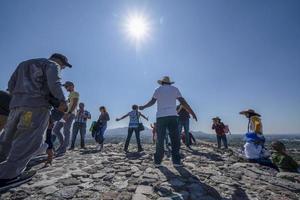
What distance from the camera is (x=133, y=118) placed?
1059 cm

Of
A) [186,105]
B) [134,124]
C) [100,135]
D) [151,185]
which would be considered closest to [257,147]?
[186,105]

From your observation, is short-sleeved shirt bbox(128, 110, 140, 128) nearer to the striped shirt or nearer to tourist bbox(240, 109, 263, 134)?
the striped shirt

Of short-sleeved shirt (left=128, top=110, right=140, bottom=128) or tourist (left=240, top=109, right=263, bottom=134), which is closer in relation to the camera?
tourist (left=240, top=109, right=263, bottom=134)

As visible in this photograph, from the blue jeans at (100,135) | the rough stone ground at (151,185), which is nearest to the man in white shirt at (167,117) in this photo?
the rough stone ground at (151,185)

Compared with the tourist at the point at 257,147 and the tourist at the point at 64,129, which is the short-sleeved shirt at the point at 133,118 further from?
the tourist at the point at 257,147

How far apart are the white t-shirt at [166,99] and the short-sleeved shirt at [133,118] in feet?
14.2

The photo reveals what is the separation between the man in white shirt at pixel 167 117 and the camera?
602 cm

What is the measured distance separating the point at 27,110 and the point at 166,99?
384cm

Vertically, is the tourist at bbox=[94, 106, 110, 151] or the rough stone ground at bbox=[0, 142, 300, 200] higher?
the tourist at bbox=[94, 106, 110, 151]

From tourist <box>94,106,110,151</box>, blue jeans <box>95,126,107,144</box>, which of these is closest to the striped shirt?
tourist <box>94,106,110,151</box>

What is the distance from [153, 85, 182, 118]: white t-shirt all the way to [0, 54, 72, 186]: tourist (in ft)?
10.0

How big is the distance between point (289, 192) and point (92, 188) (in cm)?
439

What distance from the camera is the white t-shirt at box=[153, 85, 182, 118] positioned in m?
6.11

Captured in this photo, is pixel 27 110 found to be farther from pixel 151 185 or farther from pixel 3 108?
pixel 151 185
